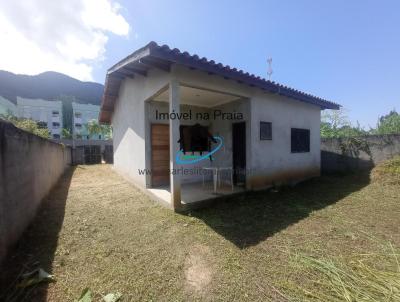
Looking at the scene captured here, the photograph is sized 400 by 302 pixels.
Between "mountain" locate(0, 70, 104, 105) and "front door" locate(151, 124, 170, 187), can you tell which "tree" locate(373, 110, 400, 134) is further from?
"mountain" locate(0, 70, 104, 105)

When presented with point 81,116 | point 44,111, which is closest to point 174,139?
point 44,111

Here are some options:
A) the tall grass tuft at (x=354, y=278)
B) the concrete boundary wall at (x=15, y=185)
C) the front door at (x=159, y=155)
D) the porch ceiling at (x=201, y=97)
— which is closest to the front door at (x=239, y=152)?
the porch ceiling at (x=201, y=97)

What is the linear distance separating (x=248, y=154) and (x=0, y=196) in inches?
221

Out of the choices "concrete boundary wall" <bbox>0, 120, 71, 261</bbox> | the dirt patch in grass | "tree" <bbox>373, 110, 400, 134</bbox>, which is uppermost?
"tree" <bbox>373, 110, 400, 134</bbox>

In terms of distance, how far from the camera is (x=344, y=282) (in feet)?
7.63

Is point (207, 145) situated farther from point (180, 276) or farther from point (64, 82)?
point (64, 82)

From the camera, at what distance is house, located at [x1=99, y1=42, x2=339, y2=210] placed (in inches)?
202

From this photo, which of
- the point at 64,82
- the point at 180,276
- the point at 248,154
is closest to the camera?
the point at 180,276

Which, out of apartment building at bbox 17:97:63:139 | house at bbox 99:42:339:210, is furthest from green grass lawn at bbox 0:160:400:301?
apartment building at bbox 17:97:63:139

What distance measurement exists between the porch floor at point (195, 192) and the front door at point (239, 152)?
0.49 meters

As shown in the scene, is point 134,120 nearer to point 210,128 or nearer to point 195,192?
point 210,128

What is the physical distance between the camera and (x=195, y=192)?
19.6 ft

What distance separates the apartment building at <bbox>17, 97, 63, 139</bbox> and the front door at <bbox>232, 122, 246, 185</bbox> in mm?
41894

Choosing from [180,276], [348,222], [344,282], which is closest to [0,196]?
[180,276]
